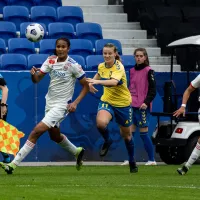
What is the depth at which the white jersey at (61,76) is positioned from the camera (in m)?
14.6

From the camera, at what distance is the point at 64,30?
22.8 metres

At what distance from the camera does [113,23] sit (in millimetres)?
24844

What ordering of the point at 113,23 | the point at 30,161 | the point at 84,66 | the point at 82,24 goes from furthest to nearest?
the point at 113,23
the point at 82,24
the point at 84,66
the point at 30,161

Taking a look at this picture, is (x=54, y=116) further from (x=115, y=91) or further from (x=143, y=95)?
(x=143, y=95)

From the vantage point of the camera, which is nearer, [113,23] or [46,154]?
[46,154]

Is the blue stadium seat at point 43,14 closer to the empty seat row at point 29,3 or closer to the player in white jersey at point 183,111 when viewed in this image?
the empty seat row at point 29,3

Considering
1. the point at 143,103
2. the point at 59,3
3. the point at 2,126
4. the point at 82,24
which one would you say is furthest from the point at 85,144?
the point at 59,3

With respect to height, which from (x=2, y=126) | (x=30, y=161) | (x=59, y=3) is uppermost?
(x=59, y=3)

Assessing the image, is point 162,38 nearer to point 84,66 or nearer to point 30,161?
point 84,66

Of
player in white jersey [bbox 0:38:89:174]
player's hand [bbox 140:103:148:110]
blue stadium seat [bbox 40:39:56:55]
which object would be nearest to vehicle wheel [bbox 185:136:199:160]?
player's hand [bbox 140:103:148:110]

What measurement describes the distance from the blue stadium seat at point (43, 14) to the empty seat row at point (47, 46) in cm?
137

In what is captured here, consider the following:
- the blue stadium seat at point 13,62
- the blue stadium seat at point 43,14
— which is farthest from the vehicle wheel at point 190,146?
the blue stadium seat at point 43,14

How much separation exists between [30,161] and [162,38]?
6692mm

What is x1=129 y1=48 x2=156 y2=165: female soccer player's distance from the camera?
1773cm
